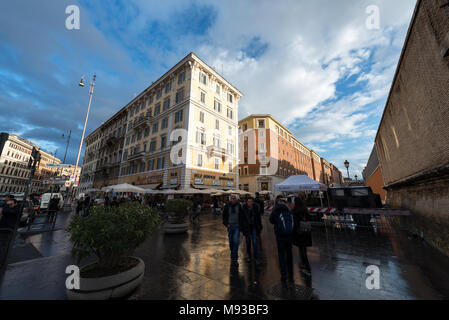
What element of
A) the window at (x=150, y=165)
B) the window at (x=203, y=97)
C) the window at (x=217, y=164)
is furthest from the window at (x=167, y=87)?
the window at (x=217, y=164)

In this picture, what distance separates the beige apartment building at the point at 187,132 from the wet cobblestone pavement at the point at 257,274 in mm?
16293

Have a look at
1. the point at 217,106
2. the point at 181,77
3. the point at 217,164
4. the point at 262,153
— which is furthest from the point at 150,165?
the point at 262,153

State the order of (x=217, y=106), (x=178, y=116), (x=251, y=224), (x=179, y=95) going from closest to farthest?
(x=251, y=224), (x=178, y=116), (x=179, y=95), (x=217, y=106)

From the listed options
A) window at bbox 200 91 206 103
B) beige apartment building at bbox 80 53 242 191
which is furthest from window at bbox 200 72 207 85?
window at bbox 200 91 206 103

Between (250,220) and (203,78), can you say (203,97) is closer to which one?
(203,78)

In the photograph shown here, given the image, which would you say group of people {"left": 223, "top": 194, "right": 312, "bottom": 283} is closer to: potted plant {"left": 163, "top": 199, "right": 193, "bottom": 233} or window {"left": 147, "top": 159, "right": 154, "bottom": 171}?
potted plant {"left": 163, "top": 199, "right": 193, "bottom": 233}

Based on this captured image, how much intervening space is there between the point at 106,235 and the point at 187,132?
20869mm

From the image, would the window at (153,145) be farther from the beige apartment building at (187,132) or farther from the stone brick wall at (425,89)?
the stone brick wall at (425,89)

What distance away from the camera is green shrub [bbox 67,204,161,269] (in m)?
2.94

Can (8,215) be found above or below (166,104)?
below

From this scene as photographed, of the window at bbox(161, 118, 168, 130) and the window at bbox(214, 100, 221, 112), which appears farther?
the window at bbox(214, 100, 221, 112)

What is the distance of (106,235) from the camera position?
2.92 m

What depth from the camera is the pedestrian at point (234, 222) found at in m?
5.01
